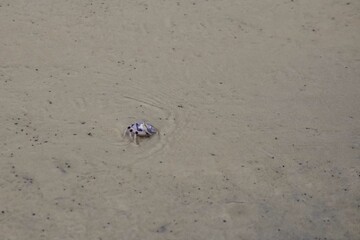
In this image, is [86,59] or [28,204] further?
[86,59]

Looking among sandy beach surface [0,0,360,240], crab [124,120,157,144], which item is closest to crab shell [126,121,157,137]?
crab [124,120,157,144]

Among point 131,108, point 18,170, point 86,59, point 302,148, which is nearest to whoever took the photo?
point 18,170

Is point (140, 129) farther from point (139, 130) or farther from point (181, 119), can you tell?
point (181, 119)

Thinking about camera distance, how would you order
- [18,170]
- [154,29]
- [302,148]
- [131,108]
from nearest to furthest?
1. [18,170]
2. [302,148]
3. [131,108]
4. [154,29]

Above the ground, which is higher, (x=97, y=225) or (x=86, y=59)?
(x=86, y=59)

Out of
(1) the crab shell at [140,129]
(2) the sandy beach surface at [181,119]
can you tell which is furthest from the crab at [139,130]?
(2) the sandy beach surface at [181,119]

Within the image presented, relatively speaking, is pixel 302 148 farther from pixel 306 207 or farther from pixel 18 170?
pixel 18 170

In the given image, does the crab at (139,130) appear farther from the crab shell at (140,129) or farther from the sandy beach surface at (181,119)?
the sandy beach surface at (181,119)

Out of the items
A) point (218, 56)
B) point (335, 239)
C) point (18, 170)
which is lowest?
point (335, 239)

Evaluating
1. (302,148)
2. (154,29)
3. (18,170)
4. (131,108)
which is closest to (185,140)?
(131,108)
